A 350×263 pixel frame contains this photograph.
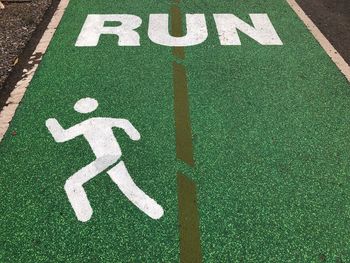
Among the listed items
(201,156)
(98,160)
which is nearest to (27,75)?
(98,160)

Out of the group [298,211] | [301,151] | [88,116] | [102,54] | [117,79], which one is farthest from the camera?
[102,54]

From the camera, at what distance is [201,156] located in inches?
156

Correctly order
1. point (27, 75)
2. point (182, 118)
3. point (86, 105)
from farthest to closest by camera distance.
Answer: point (27, 75)
point (86, 105)
point (182, 118)

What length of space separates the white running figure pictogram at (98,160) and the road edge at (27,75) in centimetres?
46

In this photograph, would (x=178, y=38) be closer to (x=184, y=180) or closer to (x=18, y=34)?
(x=18, y=34)

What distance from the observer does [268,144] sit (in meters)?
4.13

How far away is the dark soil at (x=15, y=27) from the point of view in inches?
210

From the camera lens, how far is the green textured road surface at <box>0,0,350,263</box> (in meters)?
3.16

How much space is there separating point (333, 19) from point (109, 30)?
12.3 ft

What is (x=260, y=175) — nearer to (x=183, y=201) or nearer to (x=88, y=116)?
(x=183, y=201)

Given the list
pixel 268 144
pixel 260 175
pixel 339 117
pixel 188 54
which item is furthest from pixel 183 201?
pixel 188 54

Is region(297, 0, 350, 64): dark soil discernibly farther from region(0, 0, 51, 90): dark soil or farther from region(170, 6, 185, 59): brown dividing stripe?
region(0, 0, 51, 90): dark soil

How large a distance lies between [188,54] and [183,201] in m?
2.75

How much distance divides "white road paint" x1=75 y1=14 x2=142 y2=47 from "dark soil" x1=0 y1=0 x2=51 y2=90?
786 millimetres
